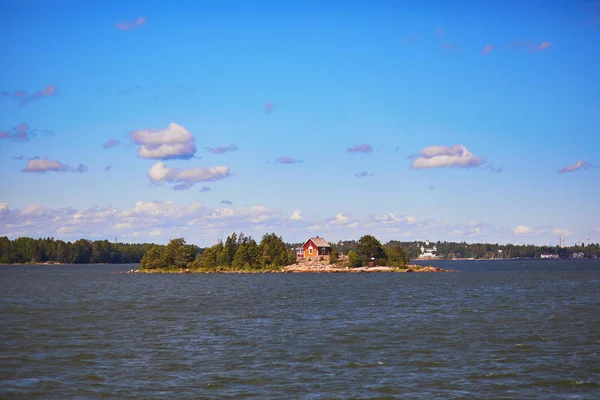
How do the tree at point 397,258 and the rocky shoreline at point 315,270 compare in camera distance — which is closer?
the rocky shoreline at point 315,270

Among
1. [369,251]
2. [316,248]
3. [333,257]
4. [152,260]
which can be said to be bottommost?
[152,260]

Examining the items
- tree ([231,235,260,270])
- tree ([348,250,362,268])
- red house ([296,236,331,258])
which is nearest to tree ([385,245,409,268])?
tree ([348,250,362,268])

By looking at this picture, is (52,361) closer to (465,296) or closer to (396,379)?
(396,379)

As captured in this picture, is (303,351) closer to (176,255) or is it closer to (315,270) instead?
(315,270)

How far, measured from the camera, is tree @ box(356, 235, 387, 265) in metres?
170

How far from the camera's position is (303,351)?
37.9m

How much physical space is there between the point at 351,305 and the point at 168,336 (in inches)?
1092

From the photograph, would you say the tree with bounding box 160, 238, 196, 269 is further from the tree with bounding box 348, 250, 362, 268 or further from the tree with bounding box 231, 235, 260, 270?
the tree with bounding box 348, 250, 362, 268

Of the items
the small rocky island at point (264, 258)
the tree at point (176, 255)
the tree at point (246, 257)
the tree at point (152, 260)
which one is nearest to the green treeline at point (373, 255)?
the small rocky island at point (264, 258)

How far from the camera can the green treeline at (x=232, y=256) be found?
177000 millimetres

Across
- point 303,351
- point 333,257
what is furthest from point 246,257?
point 303,351

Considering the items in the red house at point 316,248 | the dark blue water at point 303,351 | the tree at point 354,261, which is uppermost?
the red house at point 316,248

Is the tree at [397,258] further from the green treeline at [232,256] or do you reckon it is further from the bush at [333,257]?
the green treeline at [232,256]

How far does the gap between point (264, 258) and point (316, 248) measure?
17.1 meters
